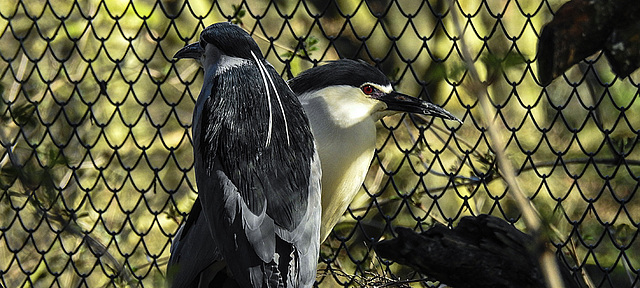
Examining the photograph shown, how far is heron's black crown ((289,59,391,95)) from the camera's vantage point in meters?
1.99

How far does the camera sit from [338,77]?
6.53 ft

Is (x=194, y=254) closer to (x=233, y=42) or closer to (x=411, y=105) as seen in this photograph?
(x=233, y=42)

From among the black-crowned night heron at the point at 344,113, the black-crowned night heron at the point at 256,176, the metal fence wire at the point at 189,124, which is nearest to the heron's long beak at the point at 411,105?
the black-crowned night heron at the point at 344,113

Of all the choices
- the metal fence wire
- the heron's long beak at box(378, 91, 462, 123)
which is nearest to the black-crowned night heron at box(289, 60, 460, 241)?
the heron's long beak at box(378, 91, 462, 123)

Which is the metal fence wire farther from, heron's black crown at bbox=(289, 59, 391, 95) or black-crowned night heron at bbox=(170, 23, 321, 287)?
black-crowned night heron at bbox=(170, 23, 321, 287)

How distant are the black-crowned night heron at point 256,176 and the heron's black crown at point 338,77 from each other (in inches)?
13.6

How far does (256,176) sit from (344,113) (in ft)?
1.54

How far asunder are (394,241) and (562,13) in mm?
561

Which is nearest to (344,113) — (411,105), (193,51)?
(411,105)

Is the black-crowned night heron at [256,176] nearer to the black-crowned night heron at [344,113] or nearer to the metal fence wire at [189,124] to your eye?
the black-crowned night heron at [344,113]

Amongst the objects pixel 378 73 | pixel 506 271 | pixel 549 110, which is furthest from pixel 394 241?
pixel 549 110

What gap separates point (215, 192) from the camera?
1.52 meters

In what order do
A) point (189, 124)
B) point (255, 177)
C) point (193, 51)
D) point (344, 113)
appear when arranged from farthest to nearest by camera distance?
point (189, 124)
point (344, 113)
point (193, 51)
point (255, 177)

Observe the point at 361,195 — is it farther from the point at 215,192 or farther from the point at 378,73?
the point at 215,192
